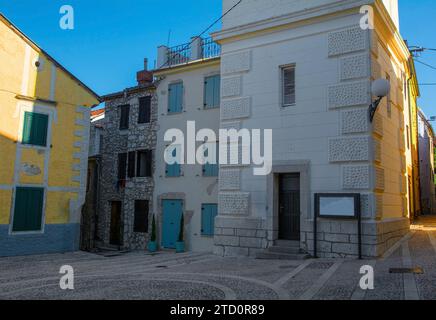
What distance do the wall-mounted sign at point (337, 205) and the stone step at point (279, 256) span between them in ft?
3.71

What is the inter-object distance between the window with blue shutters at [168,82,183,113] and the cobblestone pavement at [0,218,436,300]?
723cm

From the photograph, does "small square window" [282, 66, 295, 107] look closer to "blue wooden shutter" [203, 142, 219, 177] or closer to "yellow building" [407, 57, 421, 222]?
"blue wooden shutter" [203, 142, 219, 177]

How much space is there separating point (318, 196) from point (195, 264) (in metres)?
3.62

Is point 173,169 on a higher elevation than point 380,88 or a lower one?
lower

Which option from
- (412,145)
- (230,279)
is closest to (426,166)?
(412,145)

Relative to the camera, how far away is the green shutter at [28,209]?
12.0m

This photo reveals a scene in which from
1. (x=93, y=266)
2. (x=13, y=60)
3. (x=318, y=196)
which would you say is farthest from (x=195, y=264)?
(x=13, y=60)

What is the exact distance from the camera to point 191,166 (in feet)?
50.8

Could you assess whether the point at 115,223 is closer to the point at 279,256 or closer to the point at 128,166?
the point at 128,166

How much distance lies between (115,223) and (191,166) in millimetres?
5285

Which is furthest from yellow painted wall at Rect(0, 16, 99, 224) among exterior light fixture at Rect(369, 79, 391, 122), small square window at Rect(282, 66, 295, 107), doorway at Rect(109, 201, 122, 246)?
exterior light fixture at Rect(369, 79, 391, 122)

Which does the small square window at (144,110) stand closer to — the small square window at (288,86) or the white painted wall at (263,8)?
the white painted wall at (263,8)

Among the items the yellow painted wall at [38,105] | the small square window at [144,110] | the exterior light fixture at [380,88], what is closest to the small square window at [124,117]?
the small square window at [144,110]

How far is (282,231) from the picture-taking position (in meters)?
11.2
